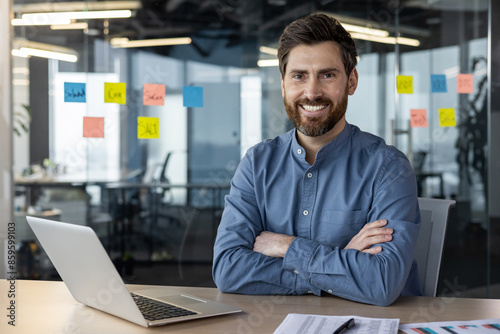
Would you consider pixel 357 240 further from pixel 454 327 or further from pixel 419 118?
pixel 419 118

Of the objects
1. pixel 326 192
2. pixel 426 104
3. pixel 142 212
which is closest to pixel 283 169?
pixel 326 192

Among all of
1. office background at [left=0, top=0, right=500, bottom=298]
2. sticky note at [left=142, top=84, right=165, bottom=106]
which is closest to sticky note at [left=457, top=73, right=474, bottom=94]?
office background at [left=0, top=0, right=500, bottom=298]

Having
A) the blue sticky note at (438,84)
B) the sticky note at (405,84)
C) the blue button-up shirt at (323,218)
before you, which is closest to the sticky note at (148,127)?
the sticky note at (405,84)

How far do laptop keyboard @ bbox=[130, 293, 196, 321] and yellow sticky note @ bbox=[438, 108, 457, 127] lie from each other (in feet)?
10.2

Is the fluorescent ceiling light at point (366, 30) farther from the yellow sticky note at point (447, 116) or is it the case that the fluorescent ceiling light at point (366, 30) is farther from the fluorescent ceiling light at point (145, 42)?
the fluorescent ceiling light at point (145, 42)

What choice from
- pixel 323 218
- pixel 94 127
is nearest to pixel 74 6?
pixel 94 127

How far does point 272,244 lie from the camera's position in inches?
60.1

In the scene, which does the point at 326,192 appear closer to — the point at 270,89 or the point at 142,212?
the point at 270,89

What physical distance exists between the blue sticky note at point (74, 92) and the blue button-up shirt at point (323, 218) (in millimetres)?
2119

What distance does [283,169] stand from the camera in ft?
5.58

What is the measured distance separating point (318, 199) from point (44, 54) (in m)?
3.21

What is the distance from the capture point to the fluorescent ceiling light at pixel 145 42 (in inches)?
166

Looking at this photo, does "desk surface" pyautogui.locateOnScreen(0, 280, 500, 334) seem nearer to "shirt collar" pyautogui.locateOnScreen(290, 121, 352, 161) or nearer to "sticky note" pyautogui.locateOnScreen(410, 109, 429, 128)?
"shirt collar" pyautogui.locateOnScreen(290, 121, 352, 161)

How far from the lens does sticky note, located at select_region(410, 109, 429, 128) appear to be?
154 inches
